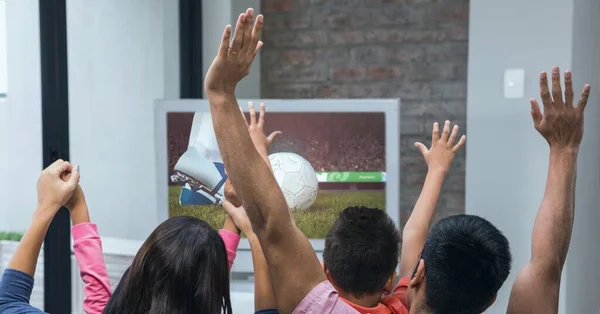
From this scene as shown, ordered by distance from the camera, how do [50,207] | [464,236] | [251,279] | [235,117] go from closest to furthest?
[235,117], [464,236], [50,207], [251,279]

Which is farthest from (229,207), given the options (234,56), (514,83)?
(514,83)

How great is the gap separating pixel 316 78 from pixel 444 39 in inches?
26.9

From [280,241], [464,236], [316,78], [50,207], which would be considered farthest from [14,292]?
[316,78]

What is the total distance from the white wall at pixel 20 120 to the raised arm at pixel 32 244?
3.84ft

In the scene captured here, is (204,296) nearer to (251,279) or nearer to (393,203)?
(393,203)

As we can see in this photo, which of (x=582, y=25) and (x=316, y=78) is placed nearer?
(x=582, y=25)

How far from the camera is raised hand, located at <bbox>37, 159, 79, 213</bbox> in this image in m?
1.33

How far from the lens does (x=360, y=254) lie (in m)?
1.37

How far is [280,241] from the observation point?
3.52 feet

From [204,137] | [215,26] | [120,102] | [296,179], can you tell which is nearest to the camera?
[296,179]

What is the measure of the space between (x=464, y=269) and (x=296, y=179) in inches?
47.5

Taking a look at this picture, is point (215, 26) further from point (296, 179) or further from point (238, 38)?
point (238, 38)

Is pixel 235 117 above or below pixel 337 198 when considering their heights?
above

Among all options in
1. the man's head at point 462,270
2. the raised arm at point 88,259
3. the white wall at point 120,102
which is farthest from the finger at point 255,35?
the white wall at point 120,102
